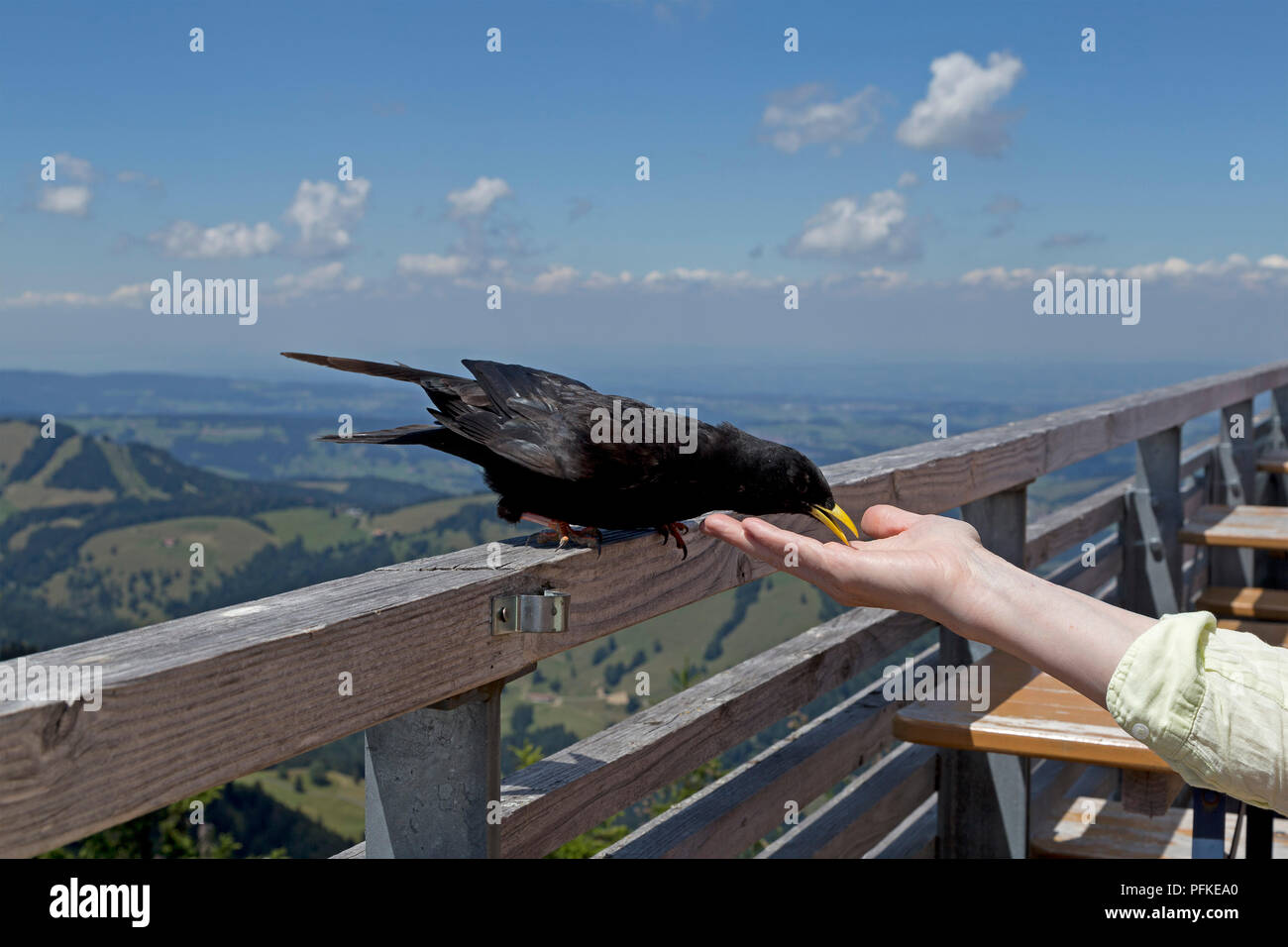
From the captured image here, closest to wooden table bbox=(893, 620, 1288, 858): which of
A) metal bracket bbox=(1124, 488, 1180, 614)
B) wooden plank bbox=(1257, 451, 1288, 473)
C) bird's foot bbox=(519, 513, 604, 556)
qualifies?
bird's foot bbox=(519, 513, 604, 556)

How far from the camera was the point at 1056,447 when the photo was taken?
3.37 metres

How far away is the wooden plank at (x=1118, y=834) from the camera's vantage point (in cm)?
287

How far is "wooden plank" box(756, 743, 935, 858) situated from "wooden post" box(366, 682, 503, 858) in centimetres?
135

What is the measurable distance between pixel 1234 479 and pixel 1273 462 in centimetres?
37

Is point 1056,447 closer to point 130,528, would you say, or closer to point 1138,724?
point 1138,724

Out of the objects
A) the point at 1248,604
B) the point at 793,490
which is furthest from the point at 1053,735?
the point at 1248,604

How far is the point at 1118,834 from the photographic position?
9.89 feet

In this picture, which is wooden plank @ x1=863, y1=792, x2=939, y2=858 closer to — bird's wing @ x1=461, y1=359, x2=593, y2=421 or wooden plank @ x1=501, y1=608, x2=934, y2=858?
wooden plank @ x1=501, y1=608, x2=934, y2=858

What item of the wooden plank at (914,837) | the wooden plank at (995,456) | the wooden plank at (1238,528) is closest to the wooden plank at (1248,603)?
the wooden plank at (1238,528)

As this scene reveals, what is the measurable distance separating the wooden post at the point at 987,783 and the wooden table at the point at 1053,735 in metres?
0.40

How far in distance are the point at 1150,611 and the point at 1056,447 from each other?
200 centimetres

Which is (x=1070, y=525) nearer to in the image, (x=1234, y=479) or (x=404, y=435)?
(x=1234, y=479)

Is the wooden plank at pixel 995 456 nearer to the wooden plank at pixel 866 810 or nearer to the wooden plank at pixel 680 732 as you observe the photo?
the wooden plank at pixel 680 732
